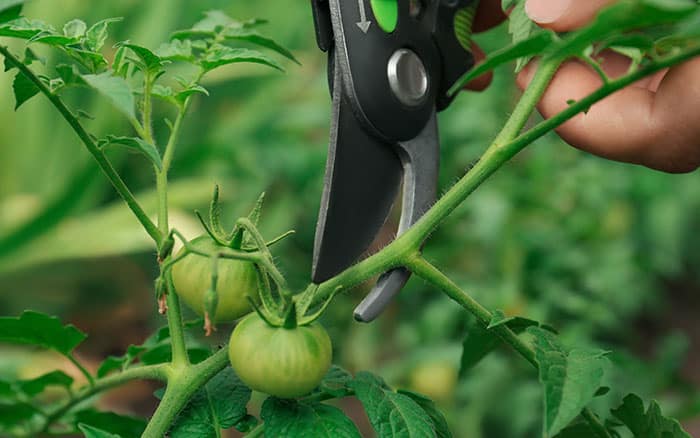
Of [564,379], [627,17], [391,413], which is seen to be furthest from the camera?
[391,413]

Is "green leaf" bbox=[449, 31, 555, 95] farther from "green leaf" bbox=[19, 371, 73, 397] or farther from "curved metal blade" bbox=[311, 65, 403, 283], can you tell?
"green leaf" bbox=[19, 371, 73, 397]

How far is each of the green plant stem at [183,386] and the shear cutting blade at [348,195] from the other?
11 cm

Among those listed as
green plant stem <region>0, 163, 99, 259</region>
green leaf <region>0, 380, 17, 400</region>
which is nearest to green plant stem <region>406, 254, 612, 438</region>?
green leaf <region>0, 380, 17, 400</region>

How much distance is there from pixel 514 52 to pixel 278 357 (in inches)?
11.1

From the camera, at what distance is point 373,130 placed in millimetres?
842

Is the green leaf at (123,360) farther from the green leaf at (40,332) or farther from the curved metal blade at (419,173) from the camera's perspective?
the curved metal blade at (419,173)

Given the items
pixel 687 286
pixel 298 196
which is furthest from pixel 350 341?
pixel 687 286

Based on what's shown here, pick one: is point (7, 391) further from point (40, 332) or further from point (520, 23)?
point (520, 23)

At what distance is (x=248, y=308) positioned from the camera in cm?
74

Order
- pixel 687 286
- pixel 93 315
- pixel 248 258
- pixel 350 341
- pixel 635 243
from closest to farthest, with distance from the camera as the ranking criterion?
1. pixel 248 258
2. pixel 350 341
3. pixel 635 243
4. pixel 93 315
5. pixel 687 286

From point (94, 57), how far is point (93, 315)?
252cm

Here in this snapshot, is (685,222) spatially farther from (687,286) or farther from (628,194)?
(687,286)

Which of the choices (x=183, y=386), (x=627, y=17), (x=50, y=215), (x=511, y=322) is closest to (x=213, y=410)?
(x=183, y=386)

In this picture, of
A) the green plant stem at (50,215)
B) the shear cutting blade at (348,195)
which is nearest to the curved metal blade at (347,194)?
the shear cutting blade at (348,195)
